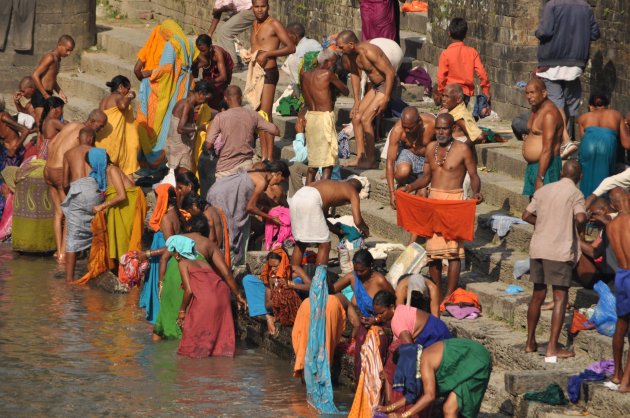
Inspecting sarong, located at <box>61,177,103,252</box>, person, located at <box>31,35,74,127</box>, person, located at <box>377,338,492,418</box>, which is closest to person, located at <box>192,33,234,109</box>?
sarong, located at <box>61,177,103,252</box>

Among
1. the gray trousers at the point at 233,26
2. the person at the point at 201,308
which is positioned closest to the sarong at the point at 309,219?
the person at the point at 201,308

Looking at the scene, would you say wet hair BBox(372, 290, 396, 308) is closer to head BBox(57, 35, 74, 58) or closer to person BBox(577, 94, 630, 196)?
person BBox(577, 94, 630, 196)

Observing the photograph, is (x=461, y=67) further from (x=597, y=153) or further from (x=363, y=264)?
(x=363, y=264)

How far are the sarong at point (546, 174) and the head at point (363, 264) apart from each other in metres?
1.79

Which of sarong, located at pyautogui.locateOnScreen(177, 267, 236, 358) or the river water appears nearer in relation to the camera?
the river water

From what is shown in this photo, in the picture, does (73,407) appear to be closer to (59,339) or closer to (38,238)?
(59,339)

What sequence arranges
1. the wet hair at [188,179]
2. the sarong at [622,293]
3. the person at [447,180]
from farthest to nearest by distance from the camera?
the wet hair at [188,179] → the person at [447,180] → the sarong at [622,293]

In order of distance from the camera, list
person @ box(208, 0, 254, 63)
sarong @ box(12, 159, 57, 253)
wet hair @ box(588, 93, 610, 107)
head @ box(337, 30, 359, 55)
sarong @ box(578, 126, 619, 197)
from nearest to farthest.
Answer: sarong @ box(578, 126, 619, 197) < wet hair @ box(588, 93, 610, 107) < head @ box(337, 30, 359, 55) < sarong @ box(12, 159, 57, 253) < person @ box(208, 0, 254, 63)

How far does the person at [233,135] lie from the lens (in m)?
15.3

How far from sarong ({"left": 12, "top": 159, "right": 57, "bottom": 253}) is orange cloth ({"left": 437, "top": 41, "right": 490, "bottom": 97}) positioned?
15.5 ft

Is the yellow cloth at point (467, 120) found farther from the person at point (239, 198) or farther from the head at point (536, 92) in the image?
the person at point (239, 198)

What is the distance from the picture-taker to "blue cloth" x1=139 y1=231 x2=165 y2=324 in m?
14.6

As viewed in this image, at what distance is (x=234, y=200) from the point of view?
14.9m

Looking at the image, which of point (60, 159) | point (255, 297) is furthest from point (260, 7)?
point (255, 297)
